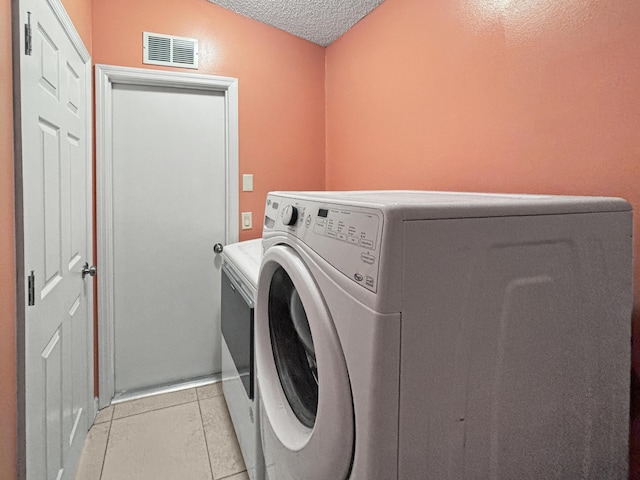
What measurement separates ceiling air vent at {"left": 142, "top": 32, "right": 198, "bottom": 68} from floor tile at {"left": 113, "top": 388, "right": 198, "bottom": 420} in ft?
6.41

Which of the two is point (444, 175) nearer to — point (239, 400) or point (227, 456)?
point (239, 400)

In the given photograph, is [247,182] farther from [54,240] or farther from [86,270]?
[54,240]

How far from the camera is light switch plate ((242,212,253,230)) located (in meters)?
2.48

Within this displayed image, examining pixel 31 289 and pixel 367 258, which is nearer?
pixel 367 258

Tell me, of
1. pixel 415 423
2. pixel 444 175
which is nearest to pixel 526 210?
pixel 415 423

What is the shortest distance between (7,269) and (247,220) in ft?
5.03

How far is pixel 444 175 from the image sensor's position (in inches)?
63.2

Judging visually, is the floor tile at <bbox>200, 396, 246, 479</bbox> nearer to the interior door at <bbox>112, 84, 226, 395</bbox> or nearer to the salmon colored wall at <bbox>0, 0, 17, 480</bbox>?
the interior door at <bbox>112, 84, 226, 395</bbox>

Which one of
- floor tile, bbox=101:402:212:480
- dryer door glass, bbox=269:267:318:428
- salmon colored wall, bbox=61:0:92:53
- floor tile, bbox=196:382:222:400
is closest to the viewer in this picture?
dryer door glass, bbox=269:267:318:428

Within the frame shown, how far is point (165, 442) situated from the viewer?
1.91 m

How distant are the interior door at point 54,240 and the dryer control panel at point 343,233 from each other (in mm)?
799

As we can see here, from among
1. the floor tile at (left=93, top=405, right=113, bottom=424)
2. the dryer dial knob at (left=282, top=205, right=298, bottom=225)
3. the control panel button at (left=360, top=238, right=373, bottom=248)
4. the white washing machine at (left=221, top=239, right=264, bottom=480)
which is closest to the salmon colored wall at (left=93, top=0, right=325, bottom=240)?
the white washing machine at (left=221, top=239, right=264, bottom=480)

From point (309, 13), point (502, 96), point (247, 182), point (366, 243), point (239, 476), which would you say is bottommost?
point (239, 476)

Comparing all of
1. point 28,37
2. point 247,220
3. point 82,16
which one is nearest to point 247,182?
point 247,220
